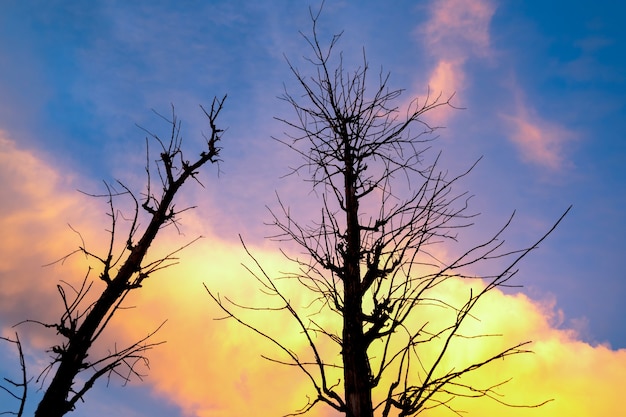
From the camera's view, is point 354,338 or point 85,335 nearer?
point 354,338

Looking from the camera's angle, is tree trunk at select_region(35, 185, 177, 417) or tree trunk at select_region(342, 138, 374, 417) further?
tree trunk at select_region(35, 185, 177, 417)

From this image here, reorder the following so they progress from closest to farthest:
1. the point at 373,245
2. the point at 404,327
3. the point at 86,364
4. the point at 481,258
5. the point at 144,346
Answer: the point at 481,258 < the point at 404,327 < the point at 373,245 < the point at 86,364 < the point at 144,346

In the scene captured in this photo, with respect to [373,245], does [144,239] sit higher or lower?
higher

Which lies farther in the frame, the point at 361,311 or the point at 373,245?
the point at 373,245

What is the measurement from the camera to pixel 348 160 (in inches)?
182

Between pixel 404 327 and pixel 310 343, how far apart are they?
0.69m

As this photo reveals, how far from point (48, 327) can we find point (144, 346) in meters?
1.05

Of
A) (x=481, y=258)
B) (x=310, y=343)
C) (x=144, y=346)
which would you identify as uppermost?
(x=144, y=346)

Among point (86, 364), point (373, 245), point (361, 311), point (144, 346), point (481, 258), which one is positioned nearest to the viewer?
point (481, 258)

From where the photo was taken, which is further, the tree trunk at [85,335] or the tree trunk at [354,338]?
the tree trunk at [85,335]

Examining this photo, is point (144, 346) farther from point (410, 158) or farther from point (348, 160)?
point (410, 158)

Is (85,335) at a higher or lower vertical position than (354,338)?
higher


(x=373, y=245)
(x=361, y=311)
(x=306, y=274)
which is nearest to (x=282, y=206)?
(x=306, y=274)

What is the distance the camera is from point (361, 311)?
11.3 feet
